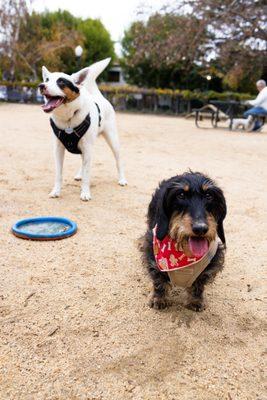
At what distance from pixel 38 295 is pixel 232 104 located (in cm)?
1409

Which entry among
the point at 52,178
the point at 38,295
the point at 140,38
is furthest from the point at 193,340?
the point at 140,38

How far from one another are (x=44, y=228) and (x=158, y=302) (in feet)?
5.83

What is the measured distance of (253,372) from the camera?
2166mm

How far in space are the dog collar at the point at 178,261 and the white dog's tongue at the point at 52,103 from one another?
8.13 feet

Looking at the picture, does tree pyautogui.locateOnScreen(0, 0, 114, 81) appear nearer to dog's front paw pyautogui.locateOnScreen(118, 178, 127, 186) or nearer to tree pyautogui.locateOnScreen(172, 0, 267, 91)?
tree pyautogui.locateOnScreen(172, 0, 267, 91)

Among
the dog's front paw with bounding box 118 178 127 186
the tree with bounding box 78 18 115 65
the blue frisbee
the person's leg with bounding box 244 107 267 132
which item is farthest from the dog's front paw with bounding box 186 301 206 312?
the tree with bounding box 78 18 115 65

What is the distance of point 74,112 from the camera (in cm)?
473

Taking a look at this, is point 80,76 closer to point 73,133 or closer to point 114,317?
point 73,133

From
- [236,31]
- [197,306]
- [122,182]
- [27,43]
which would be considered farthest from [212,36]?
[197,306]

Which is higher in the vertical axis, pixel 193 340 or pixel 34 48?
pixel 34 48

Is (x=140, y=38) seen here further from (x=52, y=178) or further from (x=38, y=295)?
(x=38, y=295)

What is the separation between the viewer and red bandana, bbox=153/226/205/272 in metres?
2.46

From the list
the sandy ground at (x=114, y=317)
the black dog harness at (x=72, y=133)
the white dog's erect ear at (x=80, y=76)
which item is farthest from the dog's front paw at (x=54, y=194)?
the white dog's erect ear at (x=80, y=76)

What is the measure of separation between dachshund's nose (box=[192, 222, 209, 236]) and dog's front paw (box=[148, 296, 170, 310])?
769 millimetres
